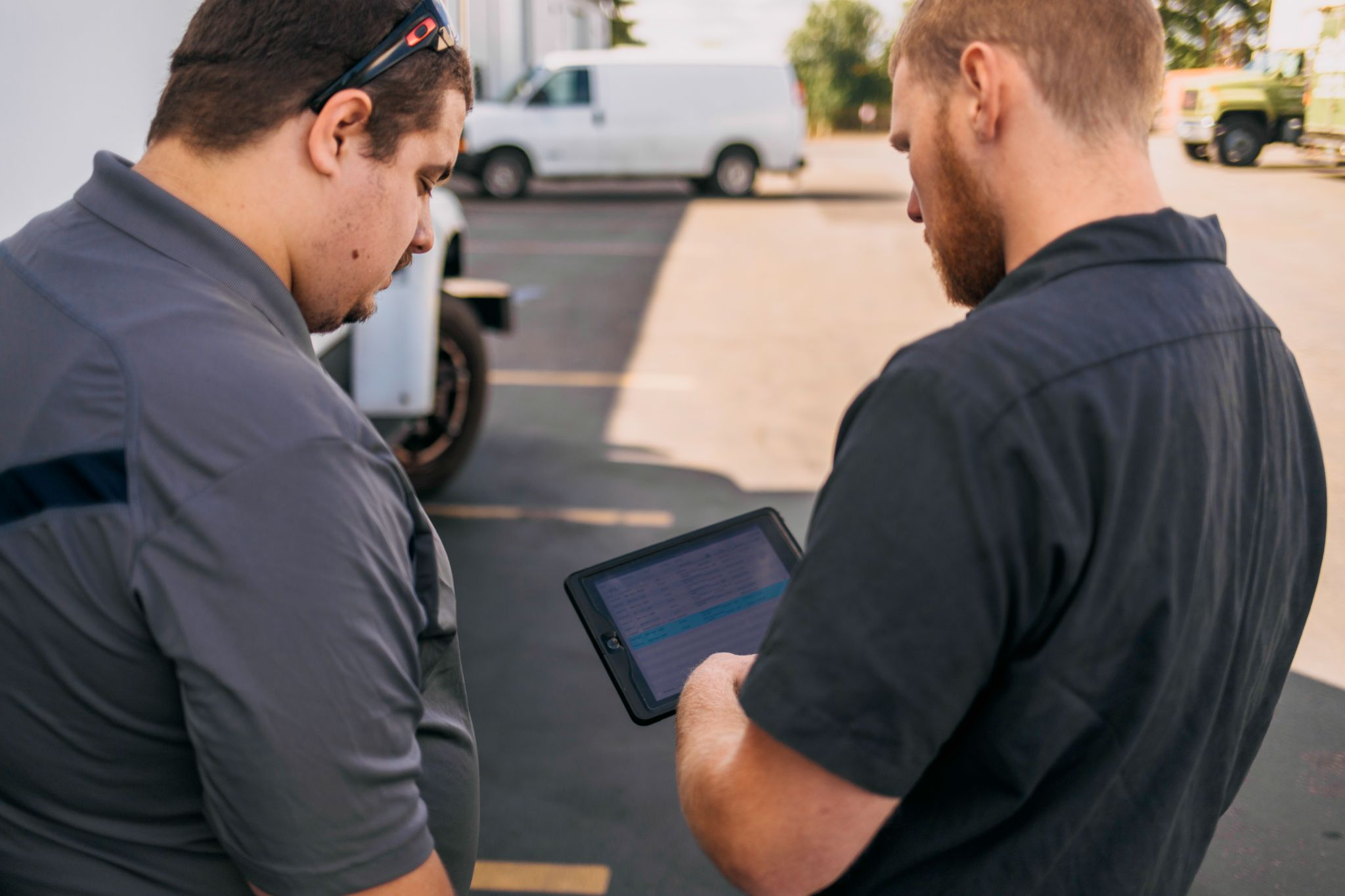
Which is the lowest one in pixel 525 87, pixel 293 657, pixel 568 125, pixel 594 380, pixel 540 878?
pixel 594 380

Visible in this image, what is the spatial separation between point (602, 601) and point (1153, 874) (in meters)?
0.76

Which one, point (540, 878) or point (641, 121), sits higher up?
point (540, 878)

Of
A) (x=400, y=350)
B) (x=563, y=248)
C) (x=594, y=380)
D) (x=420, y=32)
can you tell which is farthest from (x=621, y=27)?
(x=420, y=32)

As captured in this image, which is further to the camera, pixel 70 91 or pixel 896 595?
pixel 70 91

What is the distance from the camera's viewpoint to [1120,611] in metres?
1.02

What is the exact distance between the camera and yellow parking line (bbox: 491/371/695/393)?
24.6ft

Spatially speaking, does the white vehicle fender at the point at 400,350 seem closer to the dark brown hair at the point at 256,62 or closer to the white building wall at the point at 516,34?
the dark brown hair at the point at 256,62

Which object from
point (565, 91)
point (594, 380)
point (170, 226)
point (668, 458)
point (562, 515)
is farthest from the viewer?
point (565, 91)

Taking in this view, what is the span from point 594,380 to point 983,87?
657 centimetres

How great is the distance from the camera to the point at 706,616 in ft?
5.41

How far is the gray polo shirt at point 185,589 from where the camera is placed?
3.43ft

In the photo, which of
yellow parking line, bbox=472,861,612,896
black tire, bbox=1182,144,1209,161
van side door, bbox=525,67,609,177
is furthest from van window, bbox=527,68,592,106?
black tire, bbox=1182,144,1209,161

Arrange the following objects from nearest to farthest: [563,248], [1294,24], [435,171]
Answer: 1. [435,171]
2. [1294,24]
3. [563,248]

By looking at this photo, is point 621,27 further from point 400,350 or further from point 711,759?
point 711,759
